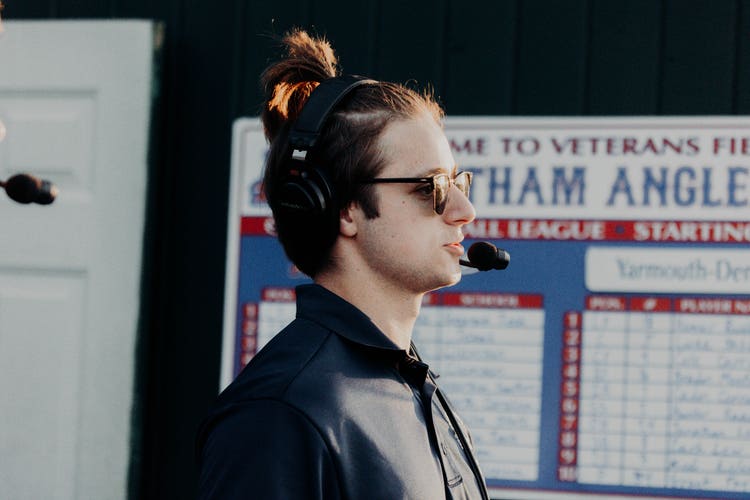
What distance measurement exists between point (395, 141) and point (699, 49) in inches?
63.3

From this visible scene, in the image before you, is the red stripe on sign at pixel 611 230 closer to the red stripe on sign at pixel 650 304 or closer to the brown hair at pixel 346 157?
the red stripe on sign at pixel 650 304

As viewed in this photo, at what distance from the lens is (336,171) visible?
1.52 m

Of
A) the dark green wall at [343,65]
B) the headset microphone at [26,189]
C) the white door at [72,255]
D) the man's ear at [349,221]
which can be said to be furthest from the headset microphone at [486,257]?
the white door at [72,255]

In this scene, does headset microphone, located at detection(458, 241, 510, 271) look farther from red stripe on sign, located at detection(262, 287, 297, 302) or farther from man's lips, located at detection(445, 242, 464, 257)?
red stripe on sign, located at detection(262, 287, 297, 302)

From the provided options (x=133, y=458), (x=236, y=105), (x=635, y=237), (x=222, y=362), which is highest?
(x=236, y=105)

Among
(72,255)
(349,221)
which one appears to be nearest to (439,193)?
(349,221)

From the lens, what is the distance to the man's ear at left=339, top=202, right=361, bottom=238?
150 cm

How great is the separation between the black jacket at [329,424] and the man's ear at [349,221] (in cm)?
9

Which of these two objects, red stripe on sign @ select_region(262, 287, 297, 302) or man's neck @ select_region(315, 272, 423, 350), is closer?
man's neck @ select_region(315, 272, 423, 350)

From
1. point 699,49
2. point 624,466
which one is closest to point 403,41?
point 699,49

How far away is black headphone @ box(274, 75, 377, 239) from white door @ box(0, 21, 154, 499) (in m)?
1.65

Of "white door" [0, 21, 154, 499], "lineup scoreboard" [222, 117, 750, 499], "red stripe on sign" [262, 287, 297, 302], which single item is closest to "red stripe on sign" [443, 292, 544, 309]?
"lineup scoreboard" [222, 117, 750, 499]

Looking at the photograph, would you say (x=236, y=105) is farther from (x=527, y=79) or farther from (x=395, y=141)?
(x=395, y=141)

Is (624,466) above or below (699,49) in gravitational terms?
below
